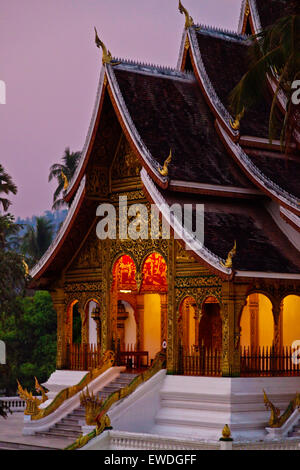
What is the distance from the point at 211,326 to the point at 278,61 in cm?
725

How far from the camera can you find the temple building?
2205 cm

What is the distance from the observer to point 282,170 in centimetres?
2419

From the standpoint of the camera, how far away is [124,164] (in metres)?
24.6

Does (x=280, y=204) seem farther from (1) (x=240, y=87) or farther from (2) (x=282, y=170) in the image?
(1) (x=240, y=87)

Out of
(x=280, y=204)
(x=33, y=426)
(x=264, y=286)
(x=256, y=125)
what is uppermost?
(x=256, y=125)

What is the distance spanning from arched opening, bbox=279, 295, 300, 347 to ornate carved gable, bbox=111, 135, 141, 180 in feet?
13.5

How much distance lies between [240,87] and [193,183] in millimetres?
2840

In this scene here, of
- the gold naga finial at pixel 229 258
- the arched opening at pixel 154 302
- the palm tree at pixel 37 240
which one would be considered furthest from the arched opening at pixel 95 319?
the palm tree at pixel 37 240

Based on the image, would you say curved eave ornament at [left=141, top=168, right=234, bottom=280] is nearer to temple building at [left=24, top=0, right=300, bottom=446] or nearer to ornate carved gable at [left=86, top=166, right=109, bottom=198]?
temple building at [left=24, top=0, right=300, bottom=446]

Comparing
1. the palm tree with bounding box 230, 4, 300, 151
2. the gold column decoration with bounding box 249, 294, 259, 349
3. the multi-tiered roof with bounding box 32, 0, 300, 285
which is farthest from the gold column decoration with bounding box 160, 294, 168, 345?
the palm tree with bounding box 230, 4, 300, 151

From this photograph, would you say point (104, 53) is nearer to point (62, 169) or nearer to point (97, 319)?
point (97, 319)
